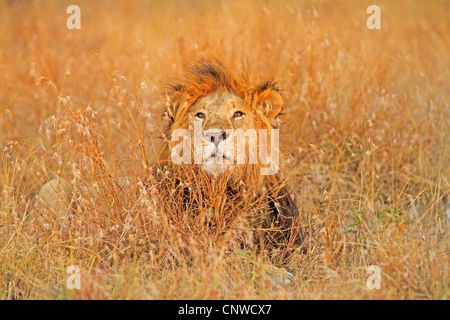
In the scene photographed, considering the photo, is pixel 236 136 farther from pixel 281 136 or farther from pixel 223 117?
pixel 281 136

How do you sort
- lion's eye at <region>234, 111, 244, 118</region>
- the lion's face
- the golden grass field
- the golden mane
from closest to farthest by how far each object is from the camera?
1. the golden grass field
2. the lion's face
3. lion's eye at <region>234, 111, 244, 118</region>
4. the golden mane

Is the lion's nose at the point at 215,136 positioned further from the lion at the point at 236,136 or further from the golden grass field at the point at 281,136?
the golden grass field at the point at 281,136

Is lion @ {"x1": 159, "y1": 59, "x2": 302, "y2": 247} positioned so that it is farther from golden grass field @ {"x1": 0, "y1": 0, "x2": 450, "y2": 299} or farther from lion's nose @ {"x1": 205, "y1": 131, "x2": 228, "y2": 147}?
golden grass field @ {"x1": 0, "y1": 0, "x2": 450, "y2": 299}

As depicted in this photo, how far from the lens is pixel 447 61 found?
7.63 metres

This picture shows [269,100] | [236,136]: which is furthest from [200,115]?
[269,100]

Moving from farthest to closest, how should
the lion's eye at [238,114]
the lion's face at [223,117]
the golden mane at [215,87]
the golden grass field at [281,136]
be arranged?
the golden mane at [215,87], the lion's eye at [238,114], the lion's face at [223,117], the golden grass field at [281,136]

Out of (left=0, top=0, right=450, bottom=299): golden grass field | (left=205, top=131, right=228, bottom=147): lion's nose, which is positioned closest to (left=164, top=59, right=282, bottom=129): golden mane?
(left=0, top=0, right=450, bottom=299): golden grass field

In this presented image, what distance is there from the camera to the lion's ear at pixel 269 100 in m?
4.25

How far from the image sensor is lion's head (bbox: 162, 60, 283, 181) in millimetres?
3854

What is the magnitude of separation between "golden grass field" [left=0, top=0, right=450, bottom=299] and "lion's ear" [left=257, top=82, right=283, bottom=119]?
299 millimetres

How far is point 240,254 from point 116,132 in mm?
2733

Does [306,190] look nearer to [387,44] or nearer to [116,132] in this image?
[116,132]

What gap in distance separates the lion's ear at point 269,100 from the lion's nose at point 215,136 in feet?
2.02

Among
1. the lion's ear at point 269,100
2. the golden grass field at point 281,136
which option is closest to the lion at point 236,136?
the lion's ear at point 269,100
